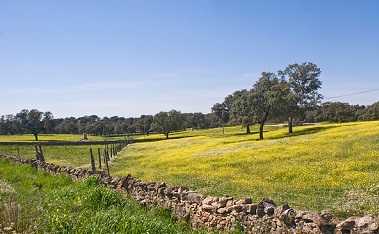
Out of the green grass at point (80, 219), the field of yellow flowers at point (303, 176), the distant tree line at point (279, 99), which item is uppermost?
the distant tree line at point (279, 99)

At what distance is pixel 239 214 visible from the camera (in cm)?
772

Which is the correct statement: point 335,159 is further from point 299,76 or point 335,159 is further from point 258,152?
point 299,76

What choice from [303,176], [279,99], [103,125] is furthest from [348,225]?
[103,125]

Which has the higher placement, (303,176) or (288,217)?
(288,217)

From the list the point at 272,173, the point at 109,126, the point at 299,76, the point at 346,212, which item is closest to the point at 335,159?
the point at 272,173

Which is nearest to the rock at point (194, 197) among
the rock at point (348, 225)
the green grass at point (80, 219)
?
the green grass at point (80, 219)

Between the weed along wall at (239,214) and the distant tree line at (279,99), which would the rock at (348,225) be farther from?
the distant tree line at (279,99)

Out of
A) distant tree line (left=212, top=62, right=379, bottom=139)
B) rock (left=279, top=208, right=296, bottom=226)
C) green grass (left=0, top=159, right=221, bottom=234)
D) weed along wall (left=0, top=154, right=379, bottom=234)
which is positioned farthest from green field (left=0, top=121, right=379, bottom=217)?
distant tree line (left=212, top=62, right=379, bottom=139)

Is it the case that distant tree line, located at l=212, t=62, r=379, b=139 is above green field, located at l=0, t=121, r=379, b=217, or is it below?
above

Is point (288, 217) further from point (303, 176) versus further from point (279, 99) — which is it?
point (279, 99)

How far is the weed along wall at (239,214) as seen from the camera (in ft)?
19.2

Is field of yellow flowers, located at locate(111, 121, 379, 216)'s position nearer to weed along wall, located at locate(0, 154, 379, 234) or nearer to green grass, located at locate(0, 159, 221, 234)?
weed along wall, located at locate(0, 154, 379, 234)

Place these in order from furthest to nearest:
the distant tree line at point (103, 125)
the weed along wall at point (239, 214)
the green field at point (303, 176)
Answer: the distant tree line at point (103, 125) < the green field at point (303, 176) < the weed along wall at point (239, 214)

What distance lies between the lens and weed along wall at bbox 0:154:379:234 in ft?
19.2
